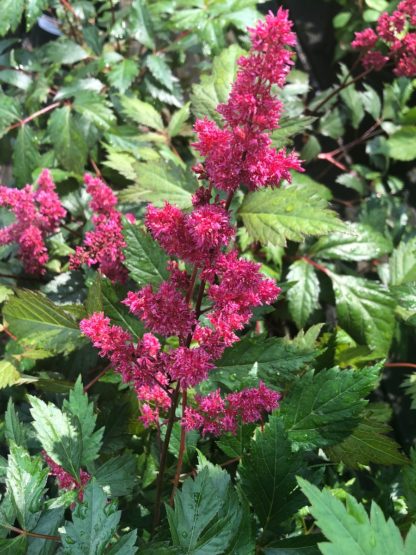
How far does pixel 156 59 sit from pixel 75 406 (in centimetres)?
164

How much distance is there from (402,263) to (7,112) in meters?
1.60

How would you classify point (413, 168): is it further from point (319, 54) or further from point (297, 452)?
point (297, 452)

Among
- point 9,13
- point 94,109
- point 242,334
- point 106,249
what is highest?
point 9,13

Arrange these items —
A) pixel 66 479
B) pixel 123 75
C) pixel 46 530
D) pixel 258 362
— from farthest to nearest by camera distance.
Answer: pixel 123 75
pixel 258 362
pixel 66 479
pixel 46 530

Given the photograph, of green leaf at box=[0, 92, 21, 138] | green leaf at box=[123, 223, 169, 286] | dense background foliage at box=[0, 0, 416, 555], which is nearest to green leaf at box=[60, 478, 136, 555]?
dense background foliage at box=[0, 0, 416, 555]

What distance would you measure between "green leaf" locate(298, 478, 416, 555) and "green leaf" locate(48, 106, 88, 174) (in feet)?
5.26

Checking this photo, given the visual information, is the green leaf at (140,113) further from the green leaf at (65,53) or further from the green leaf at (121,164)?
the green leaf at (65,53)

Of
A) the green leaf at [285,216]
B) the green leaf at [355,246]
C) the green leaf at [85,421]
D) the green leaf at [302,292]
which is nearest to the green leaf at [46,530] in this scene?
the green leaf at [85,421]

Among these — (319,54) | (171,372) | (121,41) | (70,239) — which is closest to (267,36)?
(171,372)

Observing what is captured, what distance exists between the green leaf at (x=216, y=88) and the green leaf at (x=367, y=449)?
102 centimetres

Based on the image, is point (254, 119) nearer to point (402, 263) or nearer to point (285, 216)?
point (285, 216)

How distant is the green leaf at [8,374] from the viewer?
4.82ft

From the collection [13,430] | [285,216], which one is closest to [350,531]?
[13,430]

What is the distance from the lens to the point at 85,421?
3.98 feet
